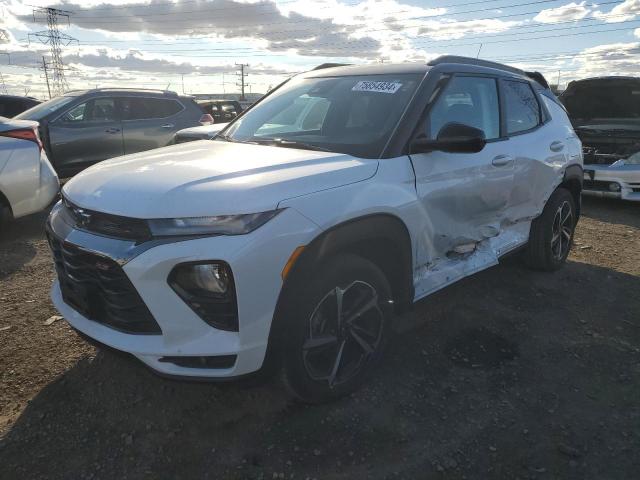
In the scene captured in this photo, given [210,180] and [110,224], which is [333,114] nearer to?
[210,180]

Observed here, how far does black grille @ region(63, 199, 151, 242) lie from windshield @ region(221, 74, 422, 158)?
3.74ft

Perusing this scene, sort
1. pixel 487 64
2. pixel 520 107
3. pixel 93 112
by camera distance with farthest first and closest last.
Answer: pixel 93 112
pixel 520 107
pixel 487 64

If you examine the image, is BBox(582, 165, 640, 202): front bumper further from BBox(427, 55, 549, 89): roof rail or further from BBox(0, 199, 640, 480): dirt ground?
BBox(0, 199, 640, 480): dirt ground

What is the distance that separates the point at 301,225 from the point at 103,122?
23.2ft

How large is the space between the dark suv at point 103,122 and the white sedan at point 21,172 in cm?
249

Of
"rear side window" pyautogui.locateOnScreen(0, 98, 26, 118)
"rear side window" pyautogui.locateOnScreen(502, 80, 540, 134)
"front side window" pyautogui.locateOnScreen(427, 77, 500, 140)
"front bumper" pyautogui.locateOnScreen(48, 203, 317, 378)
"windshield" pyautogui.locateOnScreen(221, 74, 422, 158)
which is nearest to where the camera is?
"front bumper" pyautogui.locateOnScreen(48, 203, 317, 378)

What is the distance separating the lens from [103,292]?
88.0 inches

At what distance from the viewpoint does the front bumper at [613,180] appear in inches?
288

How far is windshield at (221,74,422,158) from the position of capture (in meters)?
2.88

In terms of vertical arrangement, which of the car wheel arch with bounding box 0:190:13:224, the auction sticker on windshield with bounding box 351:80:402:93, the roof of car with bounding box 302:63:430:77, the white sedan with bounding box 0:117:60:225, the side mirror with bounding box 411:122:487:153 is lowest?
the car wheel arch with bounding box 0:190:13:224

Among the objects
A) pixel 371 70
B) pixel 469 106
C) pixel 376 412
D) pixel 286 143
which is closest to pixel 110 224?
pixel 286 143

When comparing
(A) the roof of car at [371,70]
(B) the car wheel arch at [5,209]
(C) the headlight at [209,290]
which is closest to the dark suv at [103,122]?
(B) the car wheel arch at [5,209]

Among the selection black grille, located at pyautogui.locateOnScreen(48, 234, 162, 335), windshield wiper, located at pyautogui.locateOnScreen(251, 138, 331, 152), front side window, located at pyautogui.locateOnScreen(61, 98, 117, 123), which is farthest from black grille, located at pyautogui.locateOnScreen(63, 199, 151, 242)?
front side window, located at pyautogui.locateOnScreen(61, 98, 117, 123)

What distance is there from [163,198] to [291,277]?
0.65m
